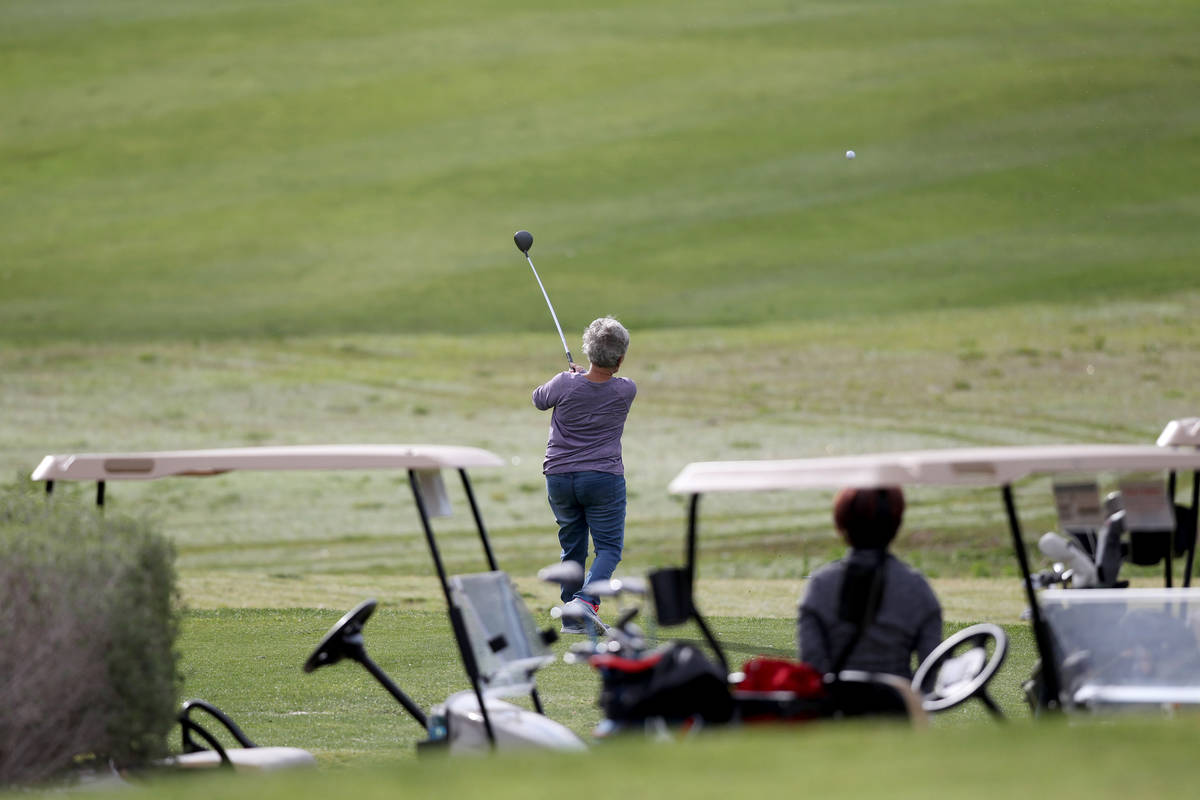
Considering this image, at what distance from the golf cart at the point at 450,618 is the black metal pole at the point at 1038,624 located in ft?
5.13

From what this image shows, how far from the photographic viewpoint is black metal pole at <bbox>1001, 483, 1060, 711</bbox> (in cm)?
528

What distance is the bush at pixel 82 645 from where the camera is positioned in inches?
210

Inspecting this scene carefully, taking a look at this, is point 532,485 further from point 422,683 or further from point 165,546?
point 165,546

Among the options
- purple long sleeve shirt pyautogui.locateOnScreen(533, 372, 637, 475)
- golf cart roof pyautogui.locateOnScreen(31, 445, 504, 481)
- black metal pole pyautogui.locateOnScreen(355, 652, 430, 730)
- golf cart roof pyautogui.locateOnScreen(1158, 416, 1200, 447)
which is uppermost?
golf cart roof pyautogui.locateOnScreen(31, 445, 504, 481)

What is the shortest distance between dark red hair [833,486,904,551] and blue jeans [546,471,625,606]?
358cm

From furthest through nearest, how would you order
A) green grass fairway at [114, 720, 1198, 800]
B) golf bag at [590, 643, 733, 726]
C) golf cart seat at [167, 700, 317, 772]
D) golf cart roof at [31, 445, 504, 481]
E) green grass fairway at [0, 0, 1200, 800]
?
green grass fairway at [0, 0, 1200, 800], golf cart seat at [167, 700, 317, 772], golf cart roof at [31, 445, 504, 481], golf bag at [590, 643, 733, 726], green grass fairway at [114, 720, 1198, 800]

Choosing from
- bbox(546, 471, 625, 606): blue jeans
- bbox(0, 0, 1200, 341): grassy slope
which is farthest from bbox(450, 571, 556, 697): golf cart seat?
bbox(0, 0, 1200, 341): grassy slope

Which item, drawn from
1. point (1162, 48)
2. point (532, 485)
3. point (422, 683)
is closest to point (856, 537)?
point (422, 683)

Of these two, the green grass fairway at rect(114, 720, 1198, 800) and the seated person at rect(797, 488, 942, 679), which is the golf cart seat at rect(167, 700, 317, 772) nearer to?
the green grass fairway at rect(114, 720, 1198, 800)

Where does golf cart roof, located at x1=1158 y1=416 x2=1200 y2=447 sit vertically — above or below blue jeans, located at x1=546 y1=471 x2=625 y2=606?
above

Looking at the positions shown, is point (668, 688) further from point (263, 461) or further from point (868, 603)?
point (263, 461)

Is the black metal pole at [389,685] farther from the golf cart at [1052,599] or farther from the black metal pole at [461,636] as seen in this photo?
the golf cart at [1052,599]

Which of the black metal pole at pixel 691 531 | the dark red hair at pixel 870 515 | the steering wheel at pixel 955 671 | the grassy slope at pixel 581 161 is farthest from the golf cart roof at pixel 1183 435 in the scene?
the grassy slope at pixel 581 161

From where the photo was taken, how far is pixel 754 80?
130 ft
